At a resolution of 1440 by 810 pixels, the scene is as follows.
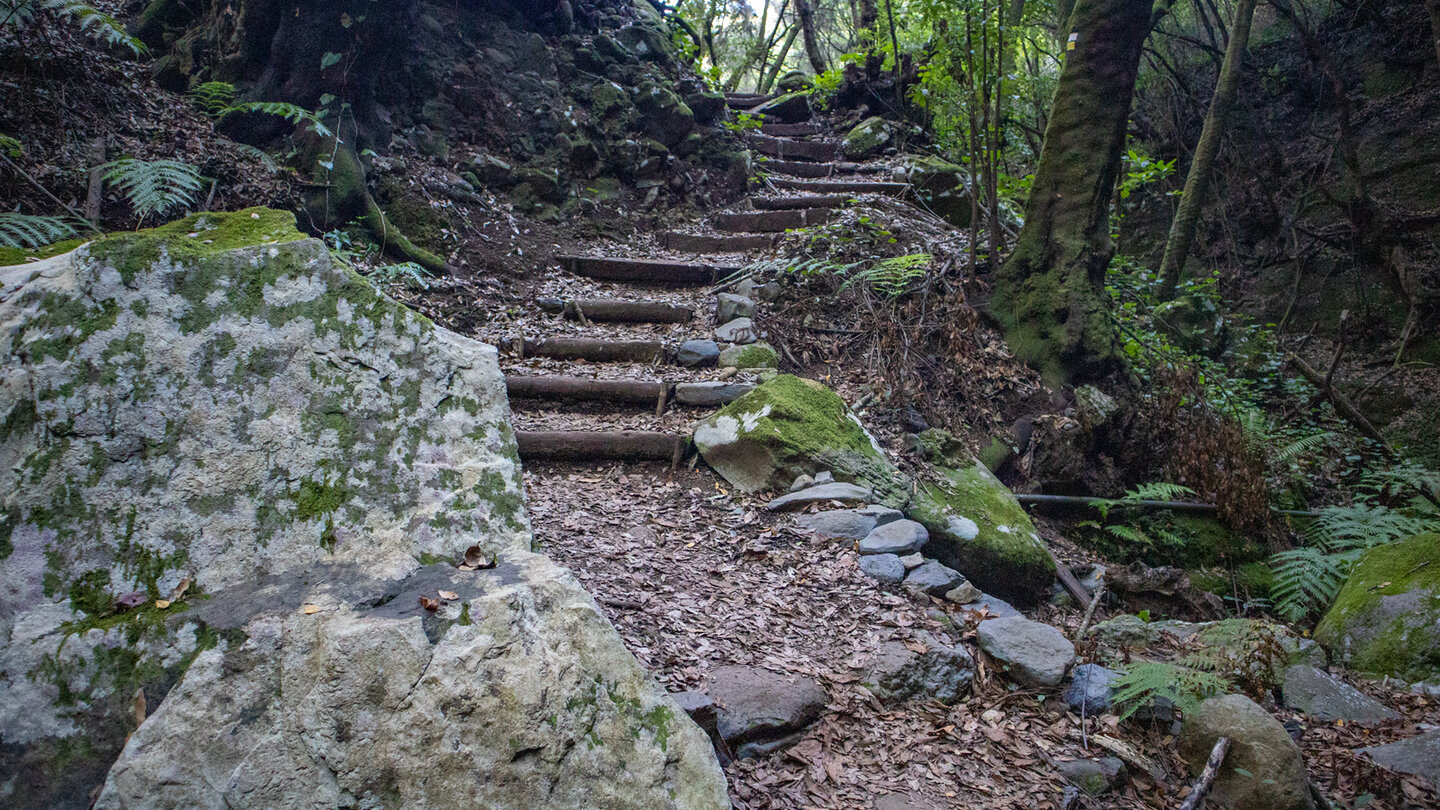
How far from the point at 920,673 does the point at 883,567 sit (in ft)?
2.27

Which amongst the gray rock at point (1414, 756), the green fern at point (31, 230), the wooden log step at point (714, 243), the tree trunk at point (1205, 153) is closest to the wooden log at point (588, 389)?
the green fern at point (31, 230)

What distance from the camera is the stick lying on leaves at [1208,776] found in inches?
87.7

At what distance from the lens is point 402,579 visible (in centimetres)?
180

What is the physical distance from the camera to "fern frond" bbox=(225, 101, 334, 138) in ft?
17.5

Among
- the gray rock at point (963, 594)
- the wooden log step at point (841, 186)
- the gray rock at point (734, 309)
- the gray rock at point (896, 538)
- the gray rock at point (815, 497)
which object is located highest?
the wooden log step at point (841, 186)

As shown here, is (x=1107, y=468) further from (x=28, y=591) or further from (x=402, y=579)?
(x=28, y=591)

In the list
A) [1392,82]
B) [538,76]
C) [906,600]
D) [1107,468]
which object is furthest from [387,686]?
[1392,82]

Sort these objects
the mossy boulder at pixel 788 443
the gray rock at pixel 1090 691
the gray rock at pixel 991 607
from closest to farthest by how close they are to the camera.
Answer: the gray rock at pixel 1090 691, the gray rock at pixel 991 607, the mossy boulder at pixel 788 443

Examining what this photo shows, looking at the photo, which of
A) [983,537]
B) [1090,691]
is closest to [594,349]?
[983,537]

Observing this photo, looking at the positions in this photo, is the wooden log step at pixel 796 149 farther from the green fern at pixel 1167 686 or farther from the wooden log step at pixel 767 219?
the green fern at pixel 1167 686

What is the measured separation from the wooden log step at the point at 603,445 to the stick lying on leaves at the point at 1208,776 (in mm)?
2868

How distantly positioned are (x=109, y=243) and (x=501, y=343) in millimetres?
3314

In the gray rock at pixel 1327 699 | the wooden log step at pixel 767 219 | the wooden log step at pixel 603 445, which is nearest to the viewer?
the gray rock at pixel 1327 699

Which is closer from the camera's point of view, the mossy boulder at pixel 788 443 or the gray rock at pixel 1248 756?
the gray rock at pixel 1248 756
